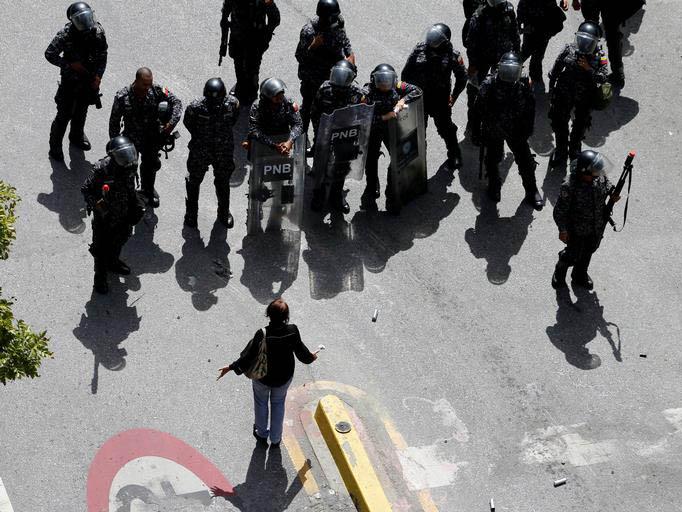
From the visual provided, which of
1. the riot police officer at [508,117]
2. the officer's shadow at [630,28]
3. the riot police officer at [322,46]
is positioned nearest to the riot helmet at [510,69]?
the riot police officer at [508,117]

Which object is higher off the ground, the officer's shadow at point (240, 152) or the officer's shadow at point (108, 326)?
the officer's shadow at point (240, 152)

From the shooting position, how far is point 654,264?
13.9m

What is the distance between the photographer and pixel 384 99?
1387 centimetres

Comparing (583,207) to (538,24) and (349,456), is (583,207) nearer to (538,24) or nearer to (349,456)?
(349,456)

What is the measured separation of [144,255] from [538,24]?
5.75m

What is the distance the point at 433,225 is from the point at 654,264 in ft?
7.91

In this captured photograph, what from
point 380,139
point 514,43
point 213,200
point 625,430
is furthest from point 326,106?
point 625,430

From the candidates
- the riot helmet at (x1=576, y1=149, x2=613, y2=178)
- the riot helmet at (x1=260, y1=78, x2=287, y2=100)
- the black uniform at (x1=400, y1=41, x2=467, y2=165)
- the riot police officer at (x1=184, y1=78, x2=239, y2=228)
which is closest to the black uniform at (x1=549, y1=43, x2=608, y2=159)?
the black uniform at (x1=400, y1=41, x2=467, y2=165)

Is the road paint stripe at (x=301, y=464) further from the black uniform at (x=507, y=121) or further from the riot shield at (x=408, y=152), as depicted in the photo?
the black uniform at (x=507, y=121)

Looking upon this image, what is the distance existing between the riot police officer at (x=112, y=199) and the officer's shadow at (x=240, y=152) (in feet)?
6.19

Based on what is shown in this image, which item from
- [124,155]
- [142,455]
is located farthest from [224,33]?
[142,455]

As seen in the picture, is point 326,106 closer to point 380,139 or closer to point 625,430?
point 380,139

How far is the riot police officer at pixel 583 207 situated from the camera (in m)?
12.7

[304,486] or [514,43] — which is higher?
[514,43]
